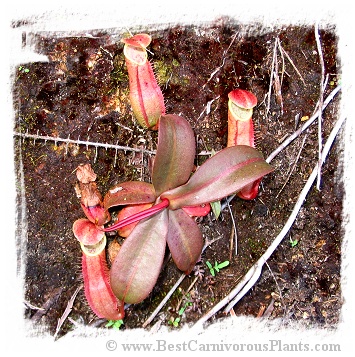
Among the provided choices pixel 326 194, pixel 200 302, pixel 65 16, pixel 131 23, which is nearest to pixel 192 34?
pixel 131 23

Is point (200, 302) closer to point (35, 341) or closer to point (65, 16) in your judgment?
point (35, 341)

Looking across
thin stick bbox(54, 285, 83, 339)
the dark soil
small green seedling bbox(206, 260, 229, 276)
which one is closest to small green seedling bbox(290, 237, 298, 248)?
the dark soil

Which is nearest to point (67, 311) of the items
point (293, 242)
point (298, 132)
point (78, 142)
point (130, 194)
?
point (130, 194)

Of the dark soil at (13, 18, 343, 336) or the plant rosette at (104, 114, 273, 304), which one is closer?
the plant rosette at (104, 114, 273, 304)

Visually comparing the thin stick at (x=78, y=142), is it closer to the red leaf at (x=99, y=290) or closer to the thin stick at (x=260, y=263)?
the red leaf at (x=99, y=290)

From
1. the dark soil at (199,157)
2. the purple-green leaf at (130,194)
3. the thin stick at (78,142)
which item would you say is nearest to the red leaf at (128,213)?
the purple-green leaf at (130,194)

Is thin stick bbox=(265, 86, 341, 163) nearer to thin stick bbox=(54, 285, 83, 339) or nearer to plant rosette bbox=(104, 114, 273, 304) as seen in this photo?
plant rosette bbox=(104, 114, 273, 304)
